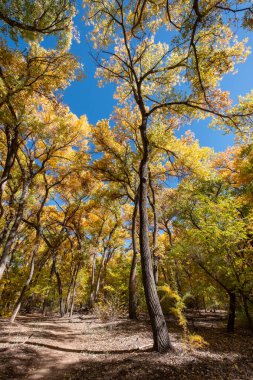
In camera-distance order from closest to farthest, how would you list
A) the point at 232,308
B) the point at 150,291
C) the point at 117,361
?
the point at 117,361, the point at 150,291, the point at 232,308

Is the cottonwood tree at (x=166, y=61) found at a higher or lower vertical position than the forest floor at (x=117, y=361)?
higher

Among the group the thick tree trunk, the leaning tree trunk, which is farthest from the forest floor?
the thick tree trunk

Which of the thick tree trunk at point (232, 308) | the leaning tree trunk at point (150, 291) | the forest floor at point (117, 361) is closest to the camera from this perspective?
the forest floor at point (117, 361)

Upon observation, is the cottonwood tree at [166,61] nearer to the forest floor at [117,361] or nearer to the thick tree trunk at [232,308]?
the forest floor at [117,361]

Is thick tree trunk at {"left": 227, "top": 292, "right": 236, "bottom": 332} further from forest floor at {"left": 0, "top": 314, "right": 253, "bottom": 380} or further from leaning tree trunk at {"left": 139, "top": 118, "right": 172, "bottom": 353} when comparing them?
leaning tree trunk at {"left": 139, "top": 118, "right": 172, "bottom": 353}

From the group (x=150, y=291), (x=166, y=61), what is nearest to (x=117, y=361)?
(x=150, y=291)

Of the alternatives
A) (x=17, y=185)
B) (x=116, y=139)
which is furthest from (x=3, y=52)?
(x=17, y=185)

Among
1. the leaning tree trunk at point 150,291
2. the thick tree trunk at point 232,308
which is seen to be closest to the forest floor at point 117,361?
the leaning tree trunk at point 150,291

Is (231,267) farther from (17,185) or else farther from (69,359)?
(17,185)

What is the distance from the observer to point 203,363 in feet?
14.7

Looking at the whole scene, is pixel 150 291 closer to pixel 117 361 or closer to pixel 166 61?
pixel 117 361

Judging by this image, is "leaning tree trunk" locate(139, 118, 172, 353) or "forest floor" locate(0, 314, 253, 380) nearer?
"forest floor" locate(0, 314, 253, 380)

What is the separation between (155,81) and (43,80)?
14.3ft

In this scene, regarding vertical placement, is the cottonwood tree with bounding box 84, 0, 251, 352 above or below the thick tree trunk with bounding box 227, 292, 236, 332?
above
